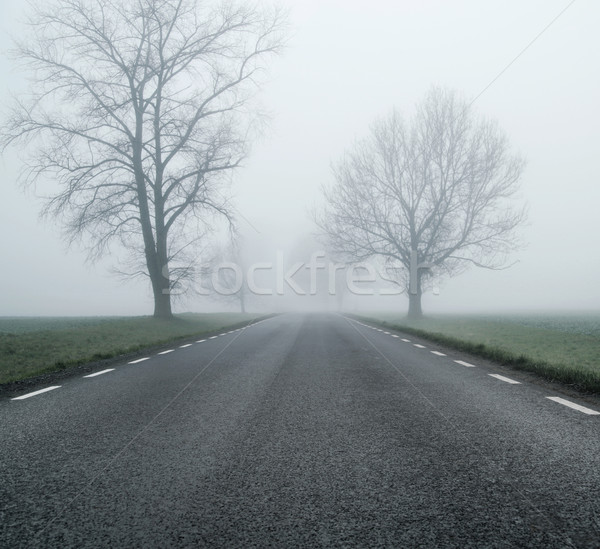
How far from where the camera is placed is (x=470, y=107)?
1004 inches

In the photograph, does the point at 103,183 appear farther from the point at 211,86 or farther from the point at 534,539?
the point at 534,539

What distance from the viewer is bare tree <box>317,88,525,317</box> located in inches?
990

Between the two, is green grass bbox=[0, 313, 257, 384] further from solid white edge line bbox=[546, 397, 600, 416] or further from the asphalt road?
solid white edge line bbox=[546, 397, 600, 416]

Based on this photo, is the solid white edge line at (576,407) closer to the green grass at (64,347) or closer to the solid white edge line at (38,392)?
the solid white edge line at (38,392)

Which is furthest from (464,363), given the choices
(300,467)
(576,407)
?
(300,467)

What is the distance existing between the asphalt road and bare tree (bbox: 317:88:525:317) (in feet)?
69.8

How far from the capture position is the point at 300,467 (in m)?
3.11

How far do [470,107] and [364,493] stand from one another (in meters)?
26.9

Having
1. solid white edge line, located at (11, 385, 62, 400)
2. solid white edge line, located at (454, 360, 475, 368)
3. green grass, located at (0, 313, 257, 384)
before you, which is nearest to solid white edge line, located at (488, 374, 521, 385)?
solid white edge line, located at (454, 360, 475, 368)

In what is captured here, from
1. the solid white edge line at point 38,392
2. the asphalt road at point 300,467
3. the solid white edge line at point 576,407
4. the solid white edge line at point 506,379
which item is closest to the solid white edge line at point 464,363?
the solid white edge line at point 506,379

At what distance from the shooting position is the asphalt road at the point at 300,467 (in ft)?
7.28

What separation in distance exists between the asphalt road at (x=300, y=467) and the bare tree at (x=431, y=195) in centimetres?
2127

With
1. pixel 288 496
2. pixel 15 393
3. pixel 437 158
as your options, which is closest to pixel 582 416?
pixel 288 496

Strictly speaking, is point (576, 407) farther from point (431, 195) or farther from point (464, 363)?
point (431, 195)
